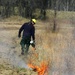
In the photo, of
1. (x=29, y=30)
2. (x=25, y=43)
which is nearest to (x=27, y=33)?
(x=29, y=30)

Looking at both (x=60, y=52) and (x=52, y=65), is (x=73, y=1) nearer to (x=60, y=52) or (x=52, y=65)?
(x=60, y=52)

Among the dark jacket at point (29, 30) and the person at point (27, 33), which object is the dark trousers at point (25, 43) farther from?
the dark jacket at point (29, 30)

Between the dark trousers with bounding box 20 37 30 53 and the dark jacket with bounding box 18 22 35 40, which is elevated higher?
the dark jacket with bounding box 18 22 35 40

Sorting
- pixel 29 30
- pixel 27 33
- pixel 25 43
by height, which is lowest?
pixel 25 43

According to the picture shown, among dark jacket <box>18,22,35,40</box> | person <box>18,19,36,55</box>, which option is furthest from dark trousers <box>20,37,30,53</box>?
Result: dark jacket <box>18,22,35,40</box>

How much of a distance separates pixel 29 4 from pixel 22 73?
1215 inches

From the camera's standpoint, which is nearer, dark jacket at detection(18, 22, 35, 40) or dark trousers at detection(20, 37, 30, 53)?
dark jacket at detection(18, 22, 35, 40)

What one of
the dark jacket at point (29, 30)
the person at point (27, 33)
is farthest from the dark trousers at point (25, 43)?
the dark jacket at point (29, 30)

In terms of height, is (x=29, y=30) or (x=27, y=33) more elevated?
(x=29, y=30)

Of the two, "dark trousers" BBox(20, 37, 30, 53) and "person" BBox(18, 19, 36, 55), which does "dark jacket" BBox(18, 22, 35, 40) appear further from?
"dark trousers" BBox(20, 37, 30, 53)

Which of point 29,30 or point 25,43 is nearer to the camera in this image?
point 29,30

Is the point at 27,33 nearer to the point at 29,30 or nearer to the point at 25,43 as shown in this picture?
the point at 29,30

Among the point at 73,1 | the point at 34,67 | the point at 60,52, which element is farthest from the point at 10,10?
the point at 34,67

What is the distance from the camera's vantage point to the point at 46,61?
14.7 meters
